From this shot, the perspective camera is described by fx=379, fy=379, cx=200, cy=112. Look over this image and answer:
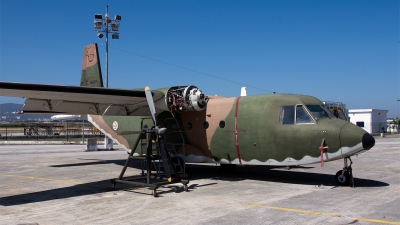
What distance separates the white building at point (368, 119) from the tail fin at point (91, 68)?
62.7m

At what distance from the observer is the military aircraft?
37.4 ft

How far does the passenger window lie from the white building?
6456cm

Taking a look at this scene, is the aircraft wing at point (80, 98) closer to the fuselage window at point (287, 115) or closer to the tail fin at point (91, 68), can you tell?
the tail fin at point (91, 68)

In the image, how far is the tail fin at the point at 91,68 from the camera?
19.1 meters

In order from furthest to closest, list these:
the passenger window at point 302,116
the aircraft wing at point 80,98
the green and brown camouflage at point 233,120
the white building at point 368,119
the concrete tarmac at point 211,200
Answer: the white building at point 368,119
the passenger window at point 302,116
the green and brown camouflage at point 233,120
the aircraft wing at point 80,98
the concrete tarmac at point 211,200

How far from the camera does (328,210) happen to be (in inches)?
336

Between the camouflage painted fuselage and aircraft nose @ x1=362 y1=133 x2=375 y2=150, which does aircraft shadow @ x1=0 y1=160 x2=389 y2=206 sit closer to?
the camouflage painted fuselage

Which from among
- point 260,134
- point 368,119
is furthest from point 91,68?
point 368,119

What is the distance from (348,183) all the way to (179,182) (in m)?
5.37

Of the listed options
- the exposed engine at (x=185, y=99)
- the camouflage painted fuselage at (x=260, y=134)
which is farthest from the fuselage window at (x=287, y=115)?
the exposed engine at (x=185, y=99)

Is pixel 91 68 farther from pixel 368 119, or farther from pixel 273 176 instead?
pixel 368 119

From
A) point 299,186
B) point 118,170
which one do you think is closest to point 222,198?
point 299,186

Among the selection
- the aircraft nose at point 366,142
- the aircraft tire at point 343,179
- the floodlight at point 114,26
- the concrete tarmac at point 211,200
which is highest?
the floodlight at point 114,26

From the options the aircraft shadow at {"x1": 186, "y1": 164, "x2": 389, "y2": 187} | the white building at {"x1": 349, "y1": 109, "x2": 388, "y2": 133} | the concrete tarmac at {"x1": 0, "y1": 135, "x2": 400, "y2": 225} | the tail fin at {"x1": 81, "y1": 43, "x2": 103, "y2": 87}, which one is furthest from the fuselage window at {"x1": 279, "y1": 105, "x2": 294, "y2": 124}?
the white building at {"x1": 349, "y1": 109, "x2": 388, "y2": 133}
